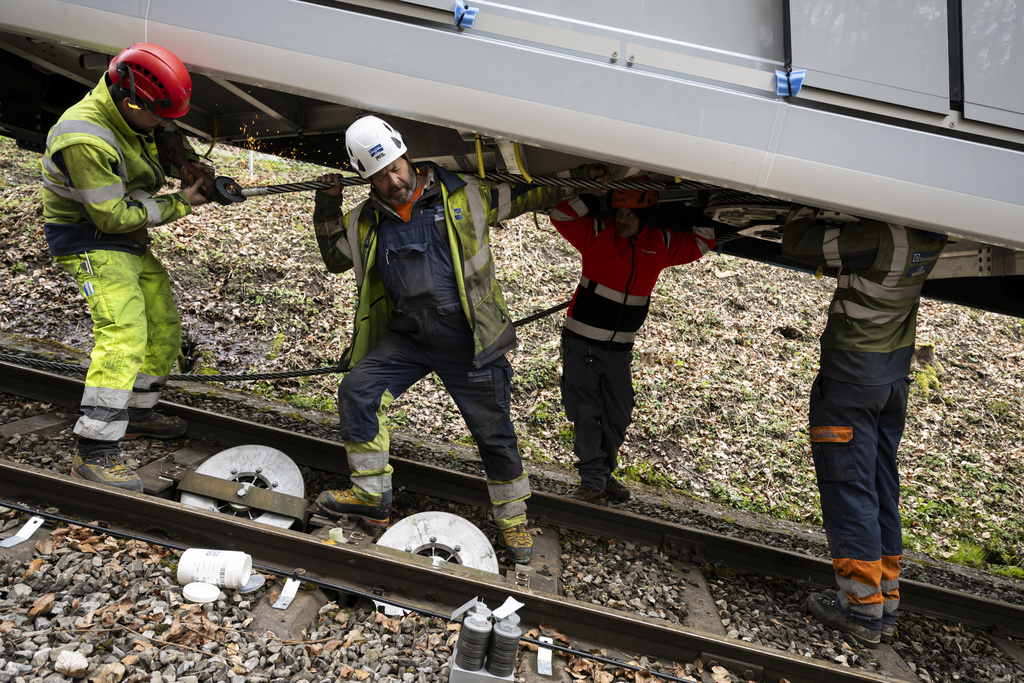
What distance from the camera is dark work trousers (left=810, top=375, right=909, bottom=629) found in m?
3.37

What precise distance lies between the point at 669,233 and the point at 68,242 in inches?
136

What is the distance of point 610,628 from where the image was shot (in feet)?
9.58

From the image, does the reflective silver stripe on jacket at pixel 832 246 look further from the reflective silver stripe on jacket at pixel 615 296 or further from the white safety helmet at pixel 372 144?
the white safety helmet at pixel 372 144

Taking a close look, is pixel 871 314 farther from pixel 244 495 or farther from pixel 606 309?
pixel 244 495

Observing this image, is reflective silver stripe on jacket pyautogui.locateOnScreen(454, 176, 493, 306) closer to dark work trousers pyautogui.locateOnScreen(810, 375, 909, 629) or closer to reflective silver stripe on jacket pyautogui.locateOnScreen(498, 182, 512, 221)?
reflective silver stripe on jacket pyautogui.locateOnScreen(498, 182, 512, 221)

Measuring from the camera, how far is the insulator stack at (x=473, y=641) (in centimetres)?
230

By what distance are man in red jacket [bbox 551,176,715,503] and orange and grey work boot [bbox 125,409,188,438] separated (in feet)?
8.54

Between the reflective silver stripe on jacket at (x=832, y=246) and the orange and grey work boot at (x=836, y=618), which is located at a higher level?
the reflective silver stripe on jacket at (x=832, y=246)

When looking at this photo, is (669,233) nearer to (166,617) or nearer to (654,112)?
(654,112)

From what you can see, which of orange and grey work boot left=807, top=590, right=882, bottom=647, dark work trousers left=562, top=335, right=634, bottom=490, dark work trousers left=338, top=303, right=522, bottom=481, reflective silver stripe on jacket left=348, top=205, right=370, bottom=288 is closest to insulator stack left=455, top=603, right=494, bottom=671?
dark work trousers left=338, top=303, right=522, bottom=481

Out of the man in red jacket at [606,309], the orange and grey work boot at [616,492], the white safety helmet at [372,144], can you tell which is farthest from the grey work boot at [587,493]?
the white safety helmet at [372,144]

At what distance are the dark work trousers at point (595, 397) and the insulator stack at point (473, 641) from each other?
6.93 ft

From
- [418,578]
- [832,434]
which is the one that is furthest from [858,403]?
[418,578]

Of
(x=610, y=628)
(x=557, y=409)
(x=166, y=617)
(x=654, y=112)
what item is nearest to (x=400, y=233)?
(x=654, y=112)
